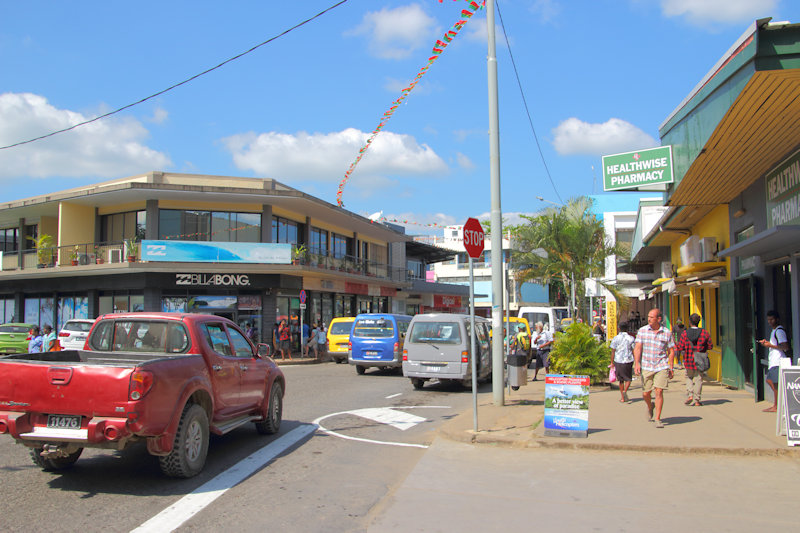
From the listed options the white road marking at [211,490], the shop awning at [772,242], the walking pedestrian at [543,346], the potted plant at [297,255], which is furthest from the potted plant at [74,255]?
the shop awning at [772,242]

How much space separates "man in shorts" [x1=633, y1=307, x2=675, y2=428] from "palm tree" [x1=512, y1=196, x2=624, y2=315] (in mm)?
20791

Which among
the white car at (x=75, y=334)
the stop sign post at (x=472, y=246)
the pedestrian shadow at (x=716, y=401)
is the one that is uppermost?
the stop sign post at (x=472, y=246)

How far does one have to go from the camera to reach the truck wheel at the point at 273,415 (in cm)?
920

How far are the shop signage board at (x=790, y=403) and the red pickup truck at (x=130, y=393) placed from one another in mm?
6812

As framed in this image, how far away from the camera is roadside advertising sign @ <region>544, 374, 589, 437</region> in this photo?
28.3 ft

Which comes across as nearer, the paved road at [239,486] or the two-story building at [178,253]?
the paved road at [239,486]

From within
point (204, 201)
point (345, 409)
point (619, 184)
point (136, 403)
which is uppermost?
point (204, 201)

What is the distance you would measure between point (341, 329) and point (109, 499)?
1933 centimetres

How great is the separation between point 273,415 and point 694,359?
7594 mm

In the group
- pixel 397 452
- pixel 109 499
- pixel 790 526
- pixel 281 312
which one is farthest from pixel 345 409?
pixel 281 312

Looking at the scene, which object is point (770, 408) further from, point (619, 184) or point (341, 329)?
point (341, 329)

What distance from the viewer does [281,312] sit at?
3048 centimetres

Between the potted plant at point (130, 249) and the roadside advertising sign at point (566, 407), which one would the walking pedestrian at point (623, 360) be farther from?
the potted plant at point (130, 249)

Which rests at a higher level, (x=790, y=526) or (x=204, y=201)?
(x=204, y=201)
